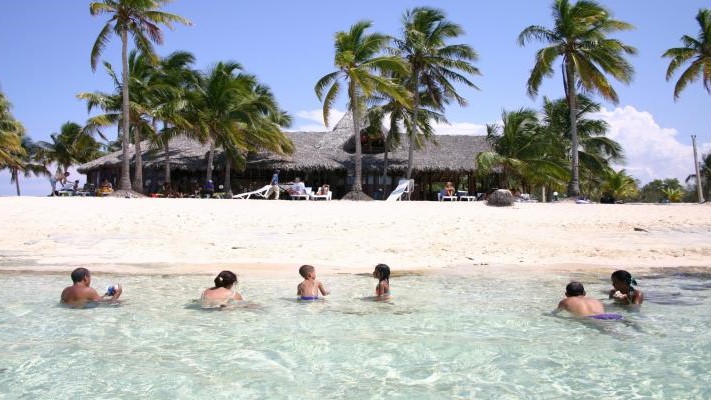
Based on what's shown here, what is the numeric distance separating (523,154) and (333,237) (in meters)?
15.7

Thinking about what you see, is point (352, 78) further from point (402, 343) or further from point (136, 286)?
point (402, 343)

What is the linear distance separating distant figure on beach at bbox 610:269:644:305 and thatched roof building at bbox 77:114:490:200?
2077cm

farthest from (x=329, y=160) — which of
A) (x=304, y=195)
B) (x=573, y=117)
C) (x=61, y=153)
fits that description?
(x=61, y=153)

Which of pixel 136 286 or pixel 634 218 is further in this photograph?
pixel 634 218

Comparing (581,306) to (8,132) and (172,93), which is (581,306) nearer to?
(172,93)

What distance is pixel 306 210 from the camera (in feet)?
54.2

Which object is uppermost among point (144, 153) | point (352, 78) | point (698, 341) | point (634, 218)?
point (352, 78)

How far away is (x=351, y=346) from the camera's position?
5.44 meters

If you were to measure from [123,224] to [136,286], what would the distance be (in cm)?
599

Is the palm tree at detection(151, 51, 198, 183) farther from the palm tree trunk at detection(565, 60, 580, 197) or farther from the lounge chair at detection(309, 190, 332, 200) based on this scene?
the palm tree trunk at detection(565, 60, 580, 197)

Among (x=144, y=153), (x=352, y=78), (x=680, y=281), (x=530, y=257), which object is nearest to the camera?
(x=680, y=281)

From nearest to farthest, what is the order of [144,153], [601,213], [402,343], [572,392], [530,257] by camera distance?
[572,392] → [402,343] → [530,257] → [601,213] → [144,153]

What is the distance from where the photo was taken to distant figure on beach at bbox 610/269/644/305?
22.5 ft

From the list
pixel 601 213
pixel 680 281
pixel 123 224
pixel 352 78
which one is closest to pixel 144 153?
pixel 352 78
